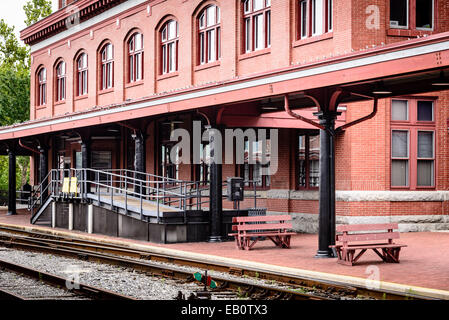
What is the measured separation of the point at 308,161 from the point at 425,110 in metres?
Result: 3.91

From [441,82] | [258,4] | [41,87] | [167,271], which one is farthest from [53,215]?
[41,87]

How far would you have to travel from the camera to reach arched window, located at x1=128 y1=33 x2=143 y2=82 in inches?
1172

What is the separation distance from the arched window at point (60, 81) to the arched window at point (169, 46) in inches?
404

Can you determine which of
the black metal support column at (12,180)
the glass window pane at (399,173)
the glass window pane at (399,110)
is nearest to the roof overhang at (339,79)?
the glass window pane at (399,110)

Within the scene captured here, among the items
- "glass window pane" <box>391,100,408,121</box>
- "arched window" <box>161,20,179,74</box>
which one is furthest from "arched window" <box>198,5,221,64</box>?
"glass window pane" <box>391,100,408,121</box>

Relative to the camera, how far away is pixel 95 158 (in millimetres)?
32188

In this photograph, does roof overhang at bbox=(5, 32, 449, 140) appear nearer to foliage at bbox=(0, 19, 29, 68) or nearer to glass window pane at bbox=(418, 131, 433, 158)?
glass window pane at bbox=(418, 131, 433, 158)

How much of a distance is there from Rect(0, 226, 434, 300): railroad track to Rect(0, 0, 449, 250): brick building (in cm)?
378

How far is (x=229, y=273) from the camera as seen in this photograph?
12.9 meters

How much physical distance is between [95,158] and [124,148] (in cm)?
237

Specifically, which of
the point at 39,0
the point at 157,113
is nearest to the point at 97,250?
the point at 157,113

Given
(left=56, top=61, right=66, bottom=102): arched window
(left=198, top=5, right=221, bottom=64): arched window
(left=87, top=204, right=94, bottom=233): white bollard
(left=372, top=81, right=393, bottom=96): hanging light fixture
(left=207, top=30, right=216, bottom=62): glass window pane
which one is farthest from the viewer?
(left=56, top=61, right=66, bottom=102): arched window

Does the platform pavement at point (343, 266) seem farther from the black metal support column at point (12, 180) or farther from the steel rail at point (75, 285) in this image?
the black metal support column at point (12, 180)

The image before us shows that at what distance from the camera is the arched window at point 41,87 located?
3925 cm
